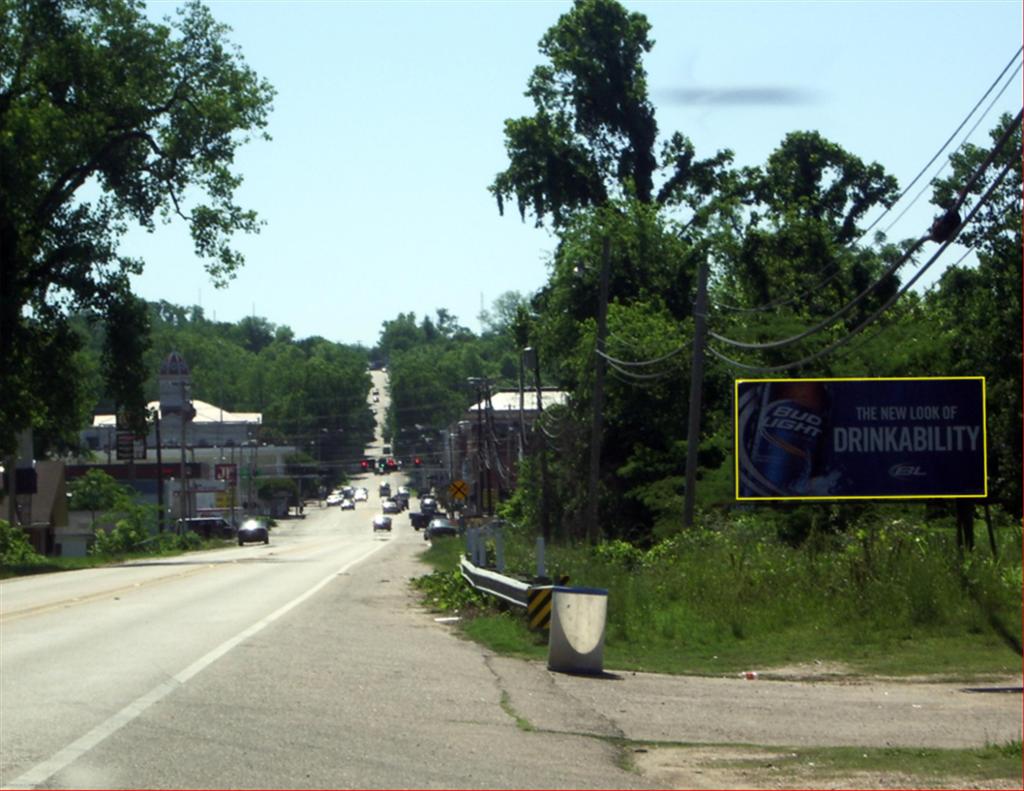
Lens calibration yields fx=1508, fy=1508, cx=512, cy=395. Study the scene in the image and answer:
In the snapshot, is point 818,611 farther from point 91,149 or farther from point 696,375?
point 91,149

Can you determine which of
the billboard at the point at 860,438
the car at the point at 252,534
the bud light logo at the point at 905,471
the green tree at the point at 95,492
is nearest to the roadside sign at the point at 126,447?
the car at the point at 252,534

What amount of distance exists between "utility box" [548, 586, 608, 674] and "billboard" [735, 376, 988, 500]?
898 centimetres

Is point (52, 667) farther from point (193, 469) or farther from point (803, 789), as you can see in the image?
point (193, 469)

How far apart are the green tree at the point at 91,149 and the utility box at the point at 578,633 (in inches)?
1195

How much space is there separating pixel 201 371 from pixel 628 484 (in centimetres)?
14729

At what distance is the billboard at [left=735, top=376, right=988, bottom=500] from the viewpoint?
23453 mm

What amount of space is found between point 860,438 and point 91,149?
29.1 meters

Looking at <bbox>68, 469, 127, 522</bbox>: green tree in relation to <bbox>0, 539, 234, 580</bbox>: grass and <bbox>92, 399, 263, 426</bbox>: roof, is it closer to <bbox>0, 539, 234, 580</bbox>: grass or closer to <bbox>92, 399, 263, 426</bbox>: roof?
<bbox>0, 539, 234, 580</bbox>: grass

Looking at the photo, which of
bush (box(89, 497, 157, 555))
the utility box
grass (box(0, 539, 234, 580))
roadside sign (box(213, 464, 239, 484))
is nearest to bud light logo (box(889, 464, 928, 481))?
the utility box

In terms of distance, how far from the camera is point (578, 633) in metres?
16.0

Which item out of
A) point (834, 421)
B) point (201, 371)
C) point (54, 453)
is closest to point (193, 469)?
point (54, 453)

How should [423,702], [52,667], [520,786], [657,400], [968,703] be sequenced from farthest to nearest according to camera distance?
[657,400], [52,667], [968,703], [423,702], [520,786]

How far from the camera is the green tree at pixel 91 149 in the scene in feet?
143

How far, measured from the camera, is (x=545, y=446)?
49.1m
